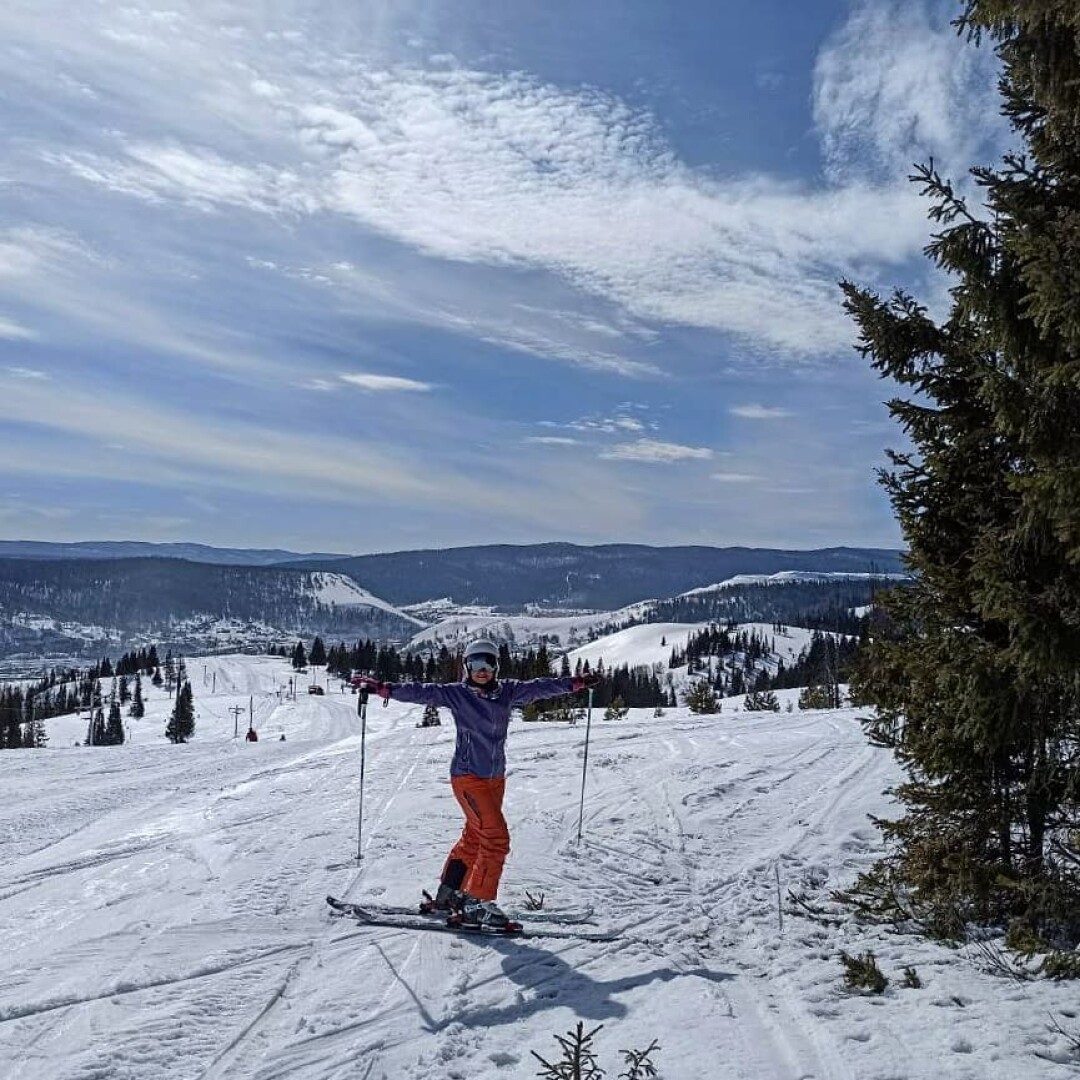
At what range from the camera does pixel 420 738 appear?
23.5m

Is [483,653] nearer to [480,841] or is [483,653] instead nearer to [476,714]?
[476,714]

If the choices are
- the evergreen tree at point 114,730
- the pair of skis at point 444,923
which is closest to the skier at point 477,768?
the pair of skis at point 444,923

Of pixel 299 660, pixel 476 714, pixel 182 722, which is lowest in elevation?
pixel 182 722

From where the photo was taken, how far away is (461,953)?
629 centimetres

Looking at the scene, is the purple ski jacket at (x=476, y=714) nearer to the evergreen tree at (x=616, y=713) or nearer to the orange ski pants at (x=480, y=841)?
the orange ski pants at (x=480, y=841)

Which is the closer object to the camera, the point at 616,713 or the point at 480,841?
the point at 480,841

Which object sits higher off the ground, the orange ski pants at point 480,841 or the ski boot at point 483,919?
the orange ski pants at point 480,841

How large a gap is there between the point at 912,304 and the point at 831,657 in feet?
319

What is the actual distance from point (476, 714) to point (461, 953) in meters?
1.95

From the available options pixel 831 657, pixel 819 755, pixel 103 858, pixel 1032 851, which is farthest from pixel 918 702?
pixel 831 657

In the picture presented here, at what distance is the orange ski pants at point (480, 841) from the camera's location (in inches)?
277

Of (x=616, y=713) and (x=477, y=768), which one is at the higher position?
(x=477, y=768)

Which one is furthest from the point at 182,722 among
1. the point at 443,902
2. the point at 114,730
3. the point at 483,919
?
the point at 483,919

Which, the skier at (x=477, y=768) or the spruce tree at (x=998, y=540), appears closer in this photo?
the spruce tree at (x=998, y=540)
